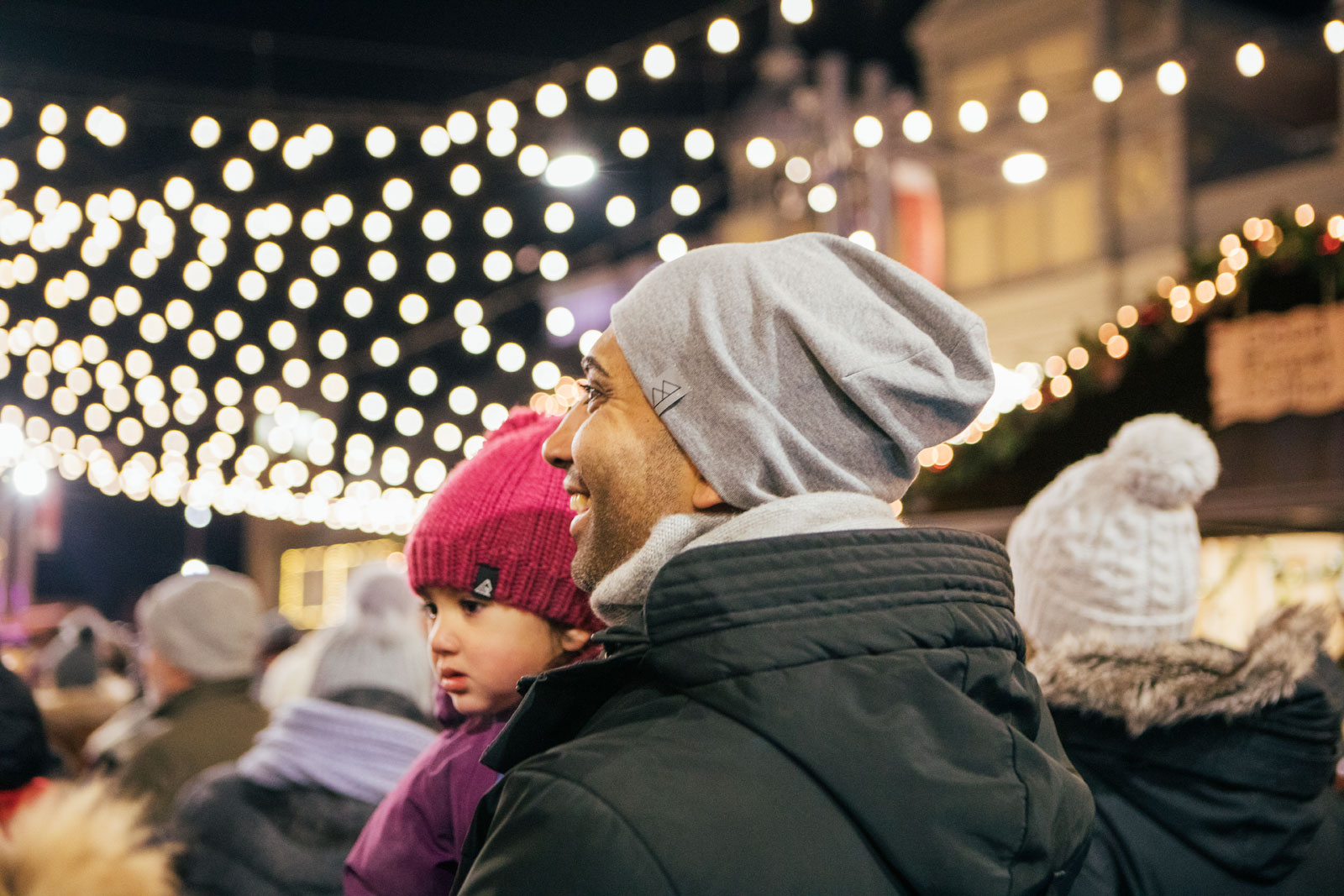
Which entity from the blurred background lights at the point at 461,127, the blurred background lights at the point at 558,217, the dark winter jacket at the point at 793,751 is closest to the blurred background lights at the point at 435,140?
the blurred background lights at the point at 461,127

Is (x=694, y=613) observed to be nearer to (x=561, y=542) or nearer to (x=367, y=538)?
(x=561, y=542)

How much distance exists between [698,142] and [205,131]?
357 centimetres

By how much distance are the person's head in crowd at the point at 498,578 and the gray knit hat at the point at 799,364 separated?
74 centimetres

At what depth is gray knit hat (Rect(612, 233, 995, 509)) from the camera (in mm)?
1331

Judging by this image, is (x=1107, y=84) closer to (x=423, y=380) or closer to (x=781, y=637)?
(x=781, y=637)

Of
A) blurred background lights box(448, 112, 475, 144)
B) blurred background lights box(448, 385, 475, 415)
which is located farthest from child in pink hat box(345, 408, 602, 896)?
blurred background lights box(448, 385, 475, 415)

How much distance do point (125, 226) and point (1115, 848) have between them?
9.40 m

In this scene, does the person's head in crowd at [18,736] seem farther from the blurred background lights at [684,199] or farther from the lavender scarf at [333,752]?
the blurred background lights at [684,199]

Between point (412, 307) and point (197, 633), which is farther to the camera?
point (412, 307)

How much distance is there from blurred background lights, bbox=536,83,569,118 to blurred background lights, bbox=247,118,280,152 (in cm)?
183

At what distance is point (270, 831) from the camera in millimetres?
3043

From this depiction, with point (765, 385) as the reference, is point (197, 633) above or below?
below

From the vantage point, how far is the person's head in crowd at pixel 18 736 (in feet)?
10.1

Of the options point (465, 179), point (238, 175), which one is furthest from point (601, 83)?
point (238, 175)
